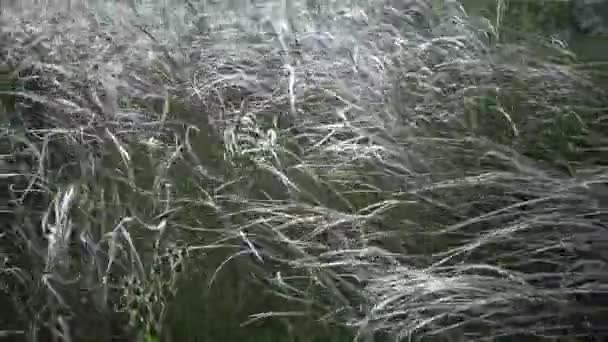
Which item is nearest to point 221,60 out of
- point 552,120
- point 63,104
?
point 63,104

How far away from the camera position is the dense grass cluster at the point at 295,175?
1938mm

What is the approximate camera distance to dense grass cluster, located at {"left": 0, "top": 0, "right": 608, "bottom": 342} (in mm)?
1938

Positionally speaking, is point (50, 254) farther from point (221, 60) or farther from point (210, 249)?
point (221, 60)

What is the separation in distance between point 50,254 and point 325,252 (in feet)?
2.86

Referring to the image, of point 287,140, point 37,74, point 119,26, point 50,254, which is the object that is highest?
point 119,26

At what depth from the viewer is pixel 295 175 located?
6.73 ft

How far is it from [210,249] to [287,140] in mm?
406

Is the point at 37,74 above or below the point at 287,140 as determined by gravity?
above

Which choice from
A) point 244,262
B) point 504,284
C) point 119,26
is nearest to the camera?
point 504,284

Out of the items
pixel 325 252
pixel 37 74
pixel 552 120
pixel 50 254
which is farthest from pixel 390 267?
pixel 37 74

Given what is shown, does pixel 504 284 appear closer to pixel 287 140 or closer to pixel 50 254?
pixel 287 140

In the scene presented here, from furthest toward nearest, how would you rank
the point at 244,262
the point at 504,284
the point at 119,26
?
the point at 119,26 < the point at 244,262 < the point at 504,284

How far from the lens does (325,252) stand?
6.66 feet

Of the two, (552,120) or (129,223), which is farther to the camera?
(129,223)
